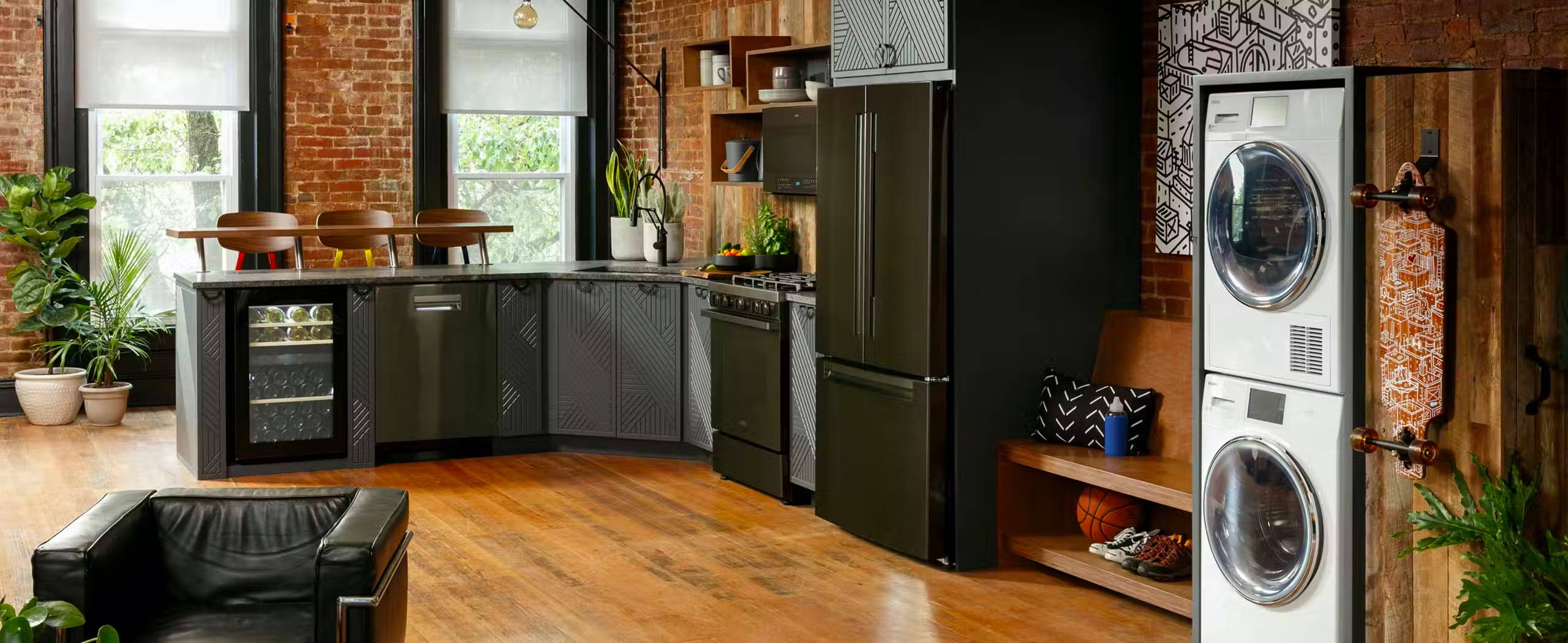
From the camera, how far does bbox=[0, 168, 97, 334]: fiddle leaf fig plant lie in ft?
26.8

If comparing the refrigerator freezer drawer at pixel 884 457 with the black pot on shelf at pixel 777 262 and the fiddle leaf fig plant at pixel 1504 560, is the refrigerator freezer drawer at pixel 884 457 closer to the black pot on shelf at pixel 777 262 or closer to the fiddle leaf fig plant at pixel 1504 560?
→ the black pot on shelf at pixel 777 262

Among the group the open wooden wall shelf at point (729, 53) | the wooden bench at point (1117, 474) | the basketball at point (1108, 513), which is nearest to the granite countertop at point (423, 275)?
the open wooden wall shelf at point (729, 53)

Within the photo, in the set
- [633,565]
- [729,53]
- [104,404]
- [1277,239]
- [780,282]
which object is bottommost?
[633,565]

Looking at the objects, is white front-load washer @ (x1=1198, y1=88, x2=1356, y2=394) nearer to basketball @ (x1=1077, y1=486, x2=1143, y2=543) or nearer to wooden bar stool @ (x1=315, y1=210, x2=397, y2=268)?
basketball @ (x1=1077, y1=486, x2=1143, y2=543)

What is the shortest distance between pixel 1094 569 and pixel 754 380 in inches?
79.7

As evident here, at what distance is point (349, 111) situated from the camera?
→ 9.07 meters

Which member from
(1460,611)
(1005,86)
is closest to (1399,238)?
(1460,611)

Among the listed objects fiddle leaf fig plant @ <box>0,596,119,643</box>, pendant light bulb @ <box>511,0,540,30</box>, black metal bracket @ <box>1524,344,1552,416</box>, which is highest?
pendant light bulb @ <box>511,0,540,30</box>

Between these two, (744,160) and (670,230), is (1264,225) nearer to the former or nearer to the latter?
(744,160)

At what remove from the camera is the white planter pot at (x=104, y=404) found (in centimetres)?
827

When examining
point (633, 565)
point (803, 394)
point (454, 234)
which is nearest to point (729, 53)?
point (454, 234)

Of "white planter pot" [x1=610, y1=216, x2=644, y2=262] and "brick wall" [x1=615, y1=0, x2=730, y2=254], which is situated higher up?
"brick wall" [x1=615, y1=0, x2=730, y2=254]

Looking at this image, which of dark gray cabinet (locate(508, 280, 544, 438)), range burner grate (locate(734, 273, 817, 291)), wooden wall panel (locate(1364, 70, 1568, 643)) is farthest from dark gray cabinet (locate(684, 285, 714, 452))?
wooden wall panel (locate(1364, 70, 1568, 643))

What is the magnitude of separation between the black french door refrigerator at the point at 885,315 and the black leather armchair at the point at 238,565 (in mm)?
2048
